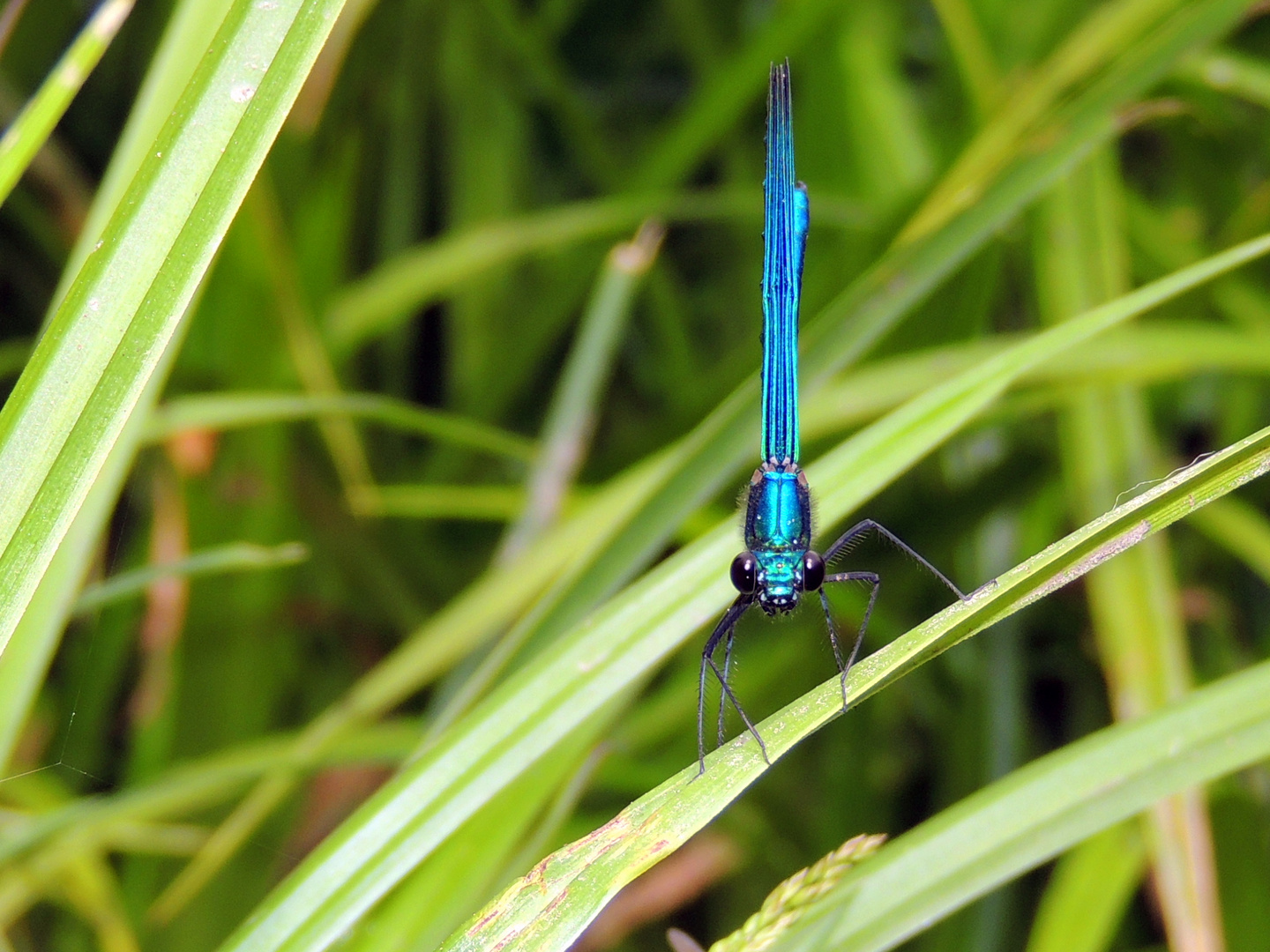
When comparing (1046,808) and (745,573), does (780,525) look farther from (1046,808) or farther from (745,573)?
(1046,808)

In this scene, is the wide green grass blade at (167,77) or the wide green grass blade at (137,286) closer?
the wide green grass blade at (137,286)

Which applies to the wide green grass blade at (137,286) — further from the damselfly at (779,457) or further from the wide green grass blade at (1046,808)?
the wide green grass blade at (1046,808)

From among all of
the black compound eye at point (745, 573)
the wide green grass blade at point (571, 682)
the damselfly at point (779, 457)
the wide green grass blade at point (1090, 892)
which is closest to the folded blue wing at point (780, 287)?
the damselfly at point (779, 457)

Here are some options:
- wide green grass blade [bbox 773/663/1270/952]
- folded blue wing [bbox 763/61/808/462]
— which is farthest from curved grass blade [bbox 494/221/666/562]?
wide green grass blade [bbox 773/663/1270/952]

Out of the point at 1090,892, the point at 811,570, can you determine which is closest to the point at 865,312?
the point at 811,570

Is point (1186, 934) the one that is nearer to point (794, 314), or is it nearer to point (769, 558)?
point (769, 558)

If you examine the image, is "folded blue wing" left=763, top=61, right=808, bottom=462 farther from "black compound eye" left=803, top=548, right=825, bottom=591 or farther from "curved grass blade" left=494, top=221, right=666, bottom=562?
"curved grass blade" left=494, top=221, right=666, bottom=562
